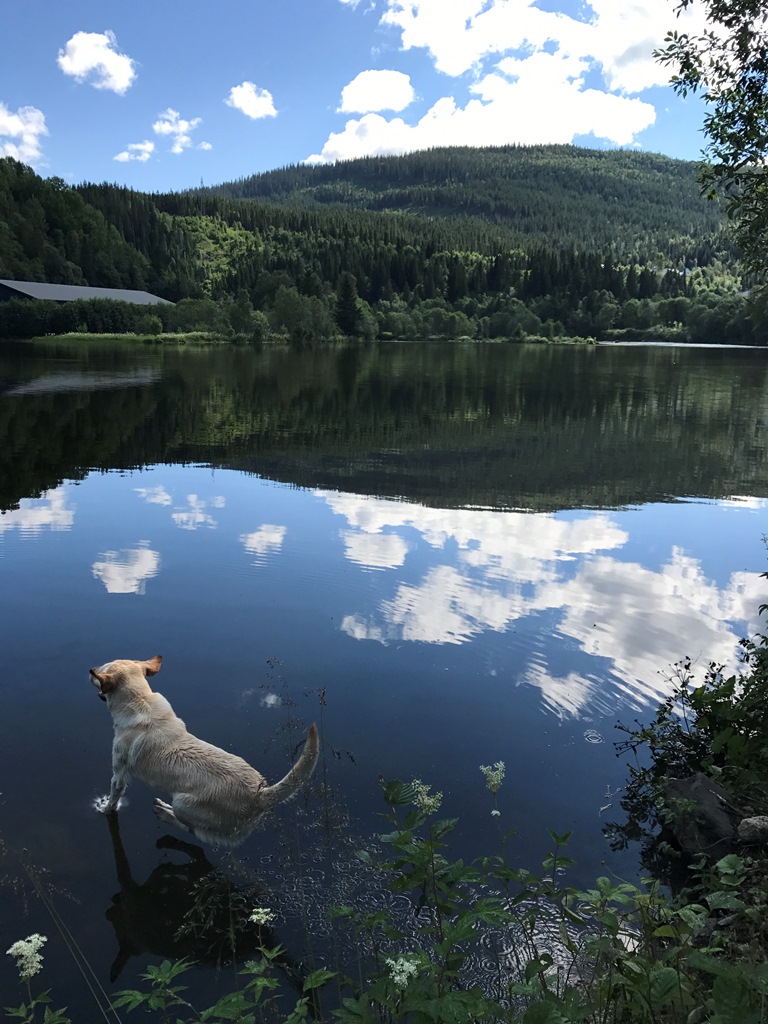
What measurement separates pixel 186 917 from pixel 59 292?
168 m

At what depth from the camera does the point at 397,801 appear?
4.00 meters

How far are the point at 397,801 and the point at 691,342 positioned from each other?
192 meters

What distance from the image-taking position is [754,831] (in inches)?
233

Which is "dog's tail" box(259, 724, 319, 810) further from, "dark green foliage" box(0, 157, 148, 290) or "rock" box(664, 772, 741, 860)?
"dark green foliage" box(0, 157, 148, 290)

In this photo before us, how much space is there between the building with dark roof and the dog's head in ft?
456

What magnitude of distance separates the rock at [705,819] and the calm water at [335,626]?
64 cm

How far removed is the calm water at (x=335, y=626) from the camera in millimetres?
6430

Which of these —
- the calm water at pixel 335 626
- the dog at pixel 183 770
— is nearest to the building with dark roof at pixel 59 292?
the calm water at pixel 335 626

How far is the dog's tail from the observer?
218 inches

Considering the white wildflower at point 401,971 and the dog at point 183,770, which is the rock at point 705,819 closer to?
the dog at point 183,770

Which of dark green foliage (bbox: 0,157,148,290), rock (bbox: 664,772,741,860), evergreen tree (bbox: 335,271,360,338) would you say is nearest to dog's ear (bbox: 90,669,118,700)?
rock (bbox: 664,772,741,860)

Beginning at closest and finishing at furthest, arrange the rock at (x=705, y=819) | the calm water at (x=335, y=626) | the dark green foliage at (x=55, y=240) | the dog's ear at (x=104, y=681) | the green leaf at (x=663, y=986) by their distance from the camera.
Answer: the green leaf at (x=663, y=986)
the rock at (x=705, y=819)
the calm water at (x=335, y=626)
the dog's ear at (x=104, y=681)
the dark green foliage at (x=55, y=240)

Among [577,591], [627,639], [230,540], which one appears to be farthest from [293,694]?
[230,540]

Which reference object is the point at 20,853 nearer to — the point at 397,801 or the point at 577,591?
the point at 397,801
